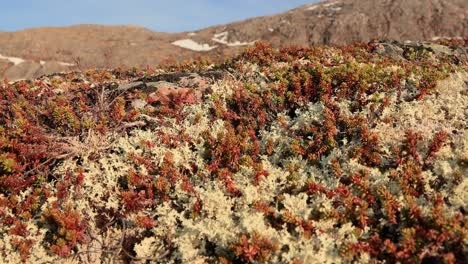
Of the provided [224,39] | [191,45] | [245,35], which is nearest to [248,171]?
[191,45]

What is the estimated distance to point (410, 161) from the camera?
6203mm

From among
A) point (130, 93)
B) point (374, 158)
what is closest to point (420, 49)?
point (374, 158)

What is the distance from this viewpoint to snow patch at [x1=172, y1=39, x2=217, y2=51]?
240 ft

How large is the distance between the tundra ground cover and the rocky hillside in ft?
158

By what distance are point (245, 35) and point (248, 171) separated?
72.2 metres

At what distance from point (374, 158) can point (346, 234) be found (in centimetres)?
168

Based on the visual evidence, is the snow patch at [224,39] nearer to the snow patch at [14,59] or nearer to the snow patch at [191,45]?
the snow patch at [191,45]

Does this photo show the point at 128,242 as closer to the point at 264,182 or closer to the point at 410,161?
the point at 264,182

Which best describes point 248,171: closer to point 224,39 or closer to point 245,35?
point 245,35

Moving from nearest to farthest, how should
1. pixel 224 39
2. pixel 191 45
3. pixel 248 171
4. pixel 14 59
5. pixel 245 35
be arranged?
pixel 248 171 → pixel 14 59 → pixel 191 45 → pixel 245 35 → pixel 224 39

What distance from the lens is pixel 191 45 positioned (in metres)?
75.0

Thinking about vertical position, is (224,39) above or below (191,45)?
above

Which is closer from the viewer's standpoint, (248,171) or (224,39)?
(248,171)

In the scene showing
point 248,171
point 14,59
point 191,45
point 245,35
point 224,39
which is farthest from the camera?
point 224,39
